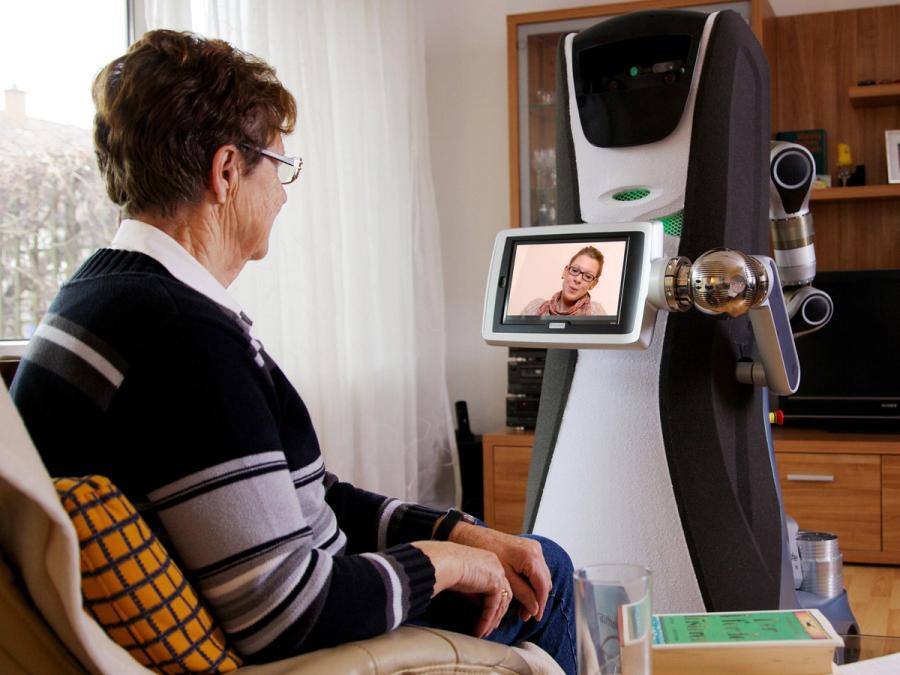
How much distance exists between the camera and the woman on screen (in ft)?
5.30

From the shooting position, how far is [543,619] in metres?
1.35

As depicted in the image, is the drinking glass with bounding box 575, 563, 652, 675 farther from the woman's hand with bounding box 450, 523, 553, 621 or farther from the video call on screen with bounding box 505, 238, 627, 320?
the video call on screen with bounding box 505, 238, 627, 320

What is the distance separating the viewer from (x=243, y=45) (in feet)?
8.89

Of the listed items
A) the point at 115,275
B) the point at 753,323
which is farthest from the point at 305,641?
the point at 753,323

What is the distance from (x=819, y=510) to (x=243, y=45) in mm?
2270

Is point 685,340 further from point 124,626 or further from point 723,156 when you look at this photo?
point 124,626

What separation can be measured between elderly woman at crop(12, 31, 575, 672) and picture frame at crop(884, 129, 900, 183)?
272 centimetres

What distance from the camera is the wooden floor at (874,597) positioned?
266 cm

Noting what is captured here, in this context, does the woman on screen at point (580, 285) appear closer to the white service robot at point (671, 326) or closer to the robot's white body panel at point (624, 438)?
the white service robot at point (671, 326)

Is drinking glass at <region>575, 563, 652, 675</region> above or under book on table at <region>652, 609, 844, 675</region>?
above

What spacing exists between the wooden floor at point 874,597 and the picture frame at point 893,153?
1.31 meters

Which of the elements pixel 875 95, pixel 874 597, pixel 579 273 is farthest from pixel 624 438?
pixel 875 95

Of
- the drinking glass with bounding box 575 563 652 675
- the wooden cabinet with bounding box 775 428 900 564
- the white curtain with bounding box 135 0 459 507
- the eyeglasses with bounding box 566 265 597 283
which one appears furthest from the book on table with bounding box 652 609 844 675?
the wooden cabinet with bounding box 775 428 900 564

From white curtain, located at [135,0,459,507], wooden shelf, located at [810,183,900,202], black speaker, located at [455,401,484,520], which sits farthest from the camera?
black speaker, located at [455,401,484,520]
